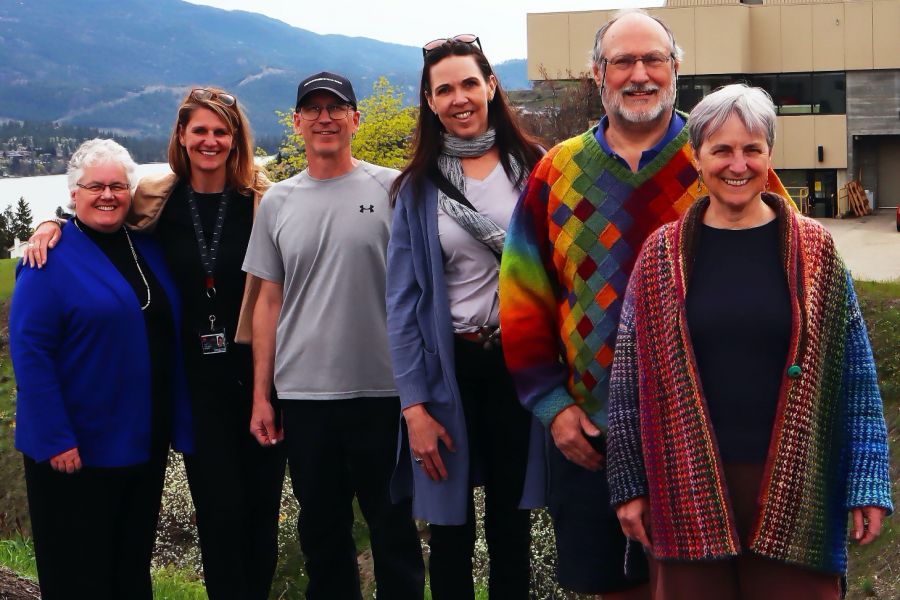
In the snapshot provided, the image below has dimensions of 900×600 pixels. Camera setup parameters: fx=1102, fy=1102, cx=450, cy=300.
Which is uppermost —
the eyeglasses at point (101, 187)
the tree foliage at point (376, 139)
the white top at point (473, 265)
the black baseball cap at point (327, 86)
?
the tree foliage at point (376, 139)

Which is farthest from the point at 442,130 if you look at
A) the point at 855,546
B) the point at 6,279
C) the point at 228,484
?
the point at 6,279

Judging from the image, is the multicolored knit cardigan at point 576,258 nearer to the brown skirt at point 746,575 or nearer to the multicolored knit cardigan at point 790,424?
the multicolored knit cardigan at point 790,424

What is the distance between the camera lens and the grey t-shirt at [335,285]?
15.8ft

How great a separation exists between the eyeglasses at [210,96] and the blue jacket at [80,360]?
86 centimetres

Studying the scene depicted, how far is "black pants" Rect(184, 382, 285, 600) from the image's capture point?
5102mm

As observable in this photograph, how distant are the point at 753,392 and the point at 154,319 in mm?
2811

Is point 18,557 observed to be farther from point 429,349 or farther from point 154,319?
point 429,349

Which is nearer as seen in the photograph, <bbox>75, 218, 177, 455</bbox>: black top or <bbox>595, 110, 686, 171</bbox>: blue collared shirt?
<bbox>595, 110, 686, 171</bbox>: blue collared shirt

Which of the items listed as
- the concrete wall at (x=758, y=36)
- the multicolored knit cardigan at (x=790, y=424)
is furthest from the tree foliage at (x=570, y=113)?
the multicolored knit cardigan at (x=790, y=424)

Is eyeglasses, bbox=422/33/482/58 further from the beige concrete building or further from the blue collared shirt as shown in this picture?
the beige concrete building

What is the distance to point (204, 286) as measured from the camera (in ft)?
16.8

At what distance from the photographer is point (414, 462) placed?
178 inches

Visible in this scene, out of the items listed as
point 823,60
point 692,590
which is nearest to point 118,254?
point 692,590

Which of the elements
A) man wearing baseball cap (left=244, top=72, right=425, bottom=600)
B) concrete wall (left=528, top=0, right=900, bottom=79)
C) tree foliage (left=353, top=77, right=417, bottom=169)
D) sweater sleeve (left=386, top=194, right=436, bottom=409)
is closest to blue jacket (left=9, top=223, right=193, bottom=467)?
man wearing baseball cap (left=244, top=72, right=425, bottom=600)
